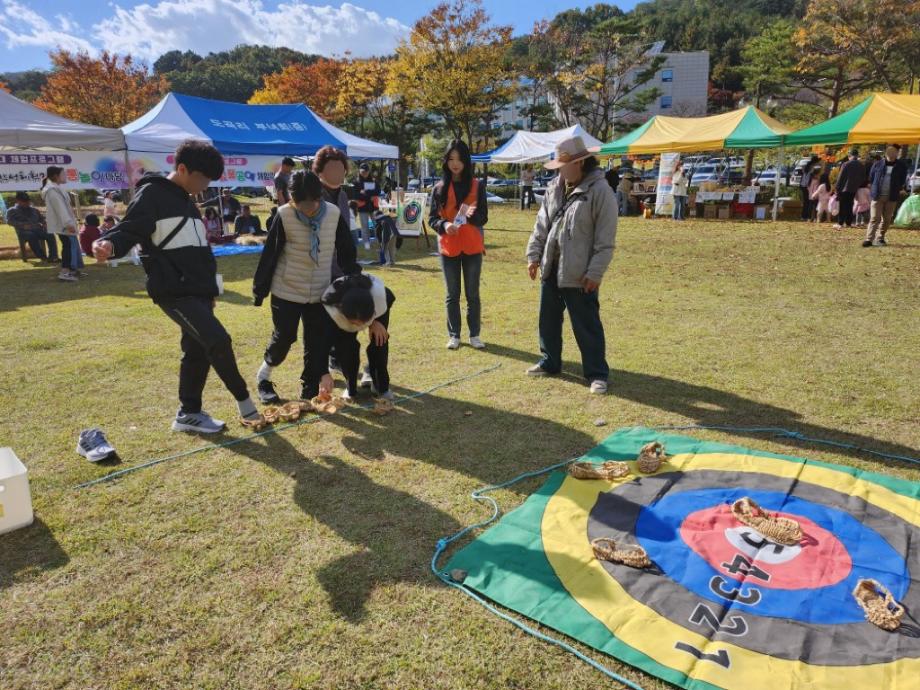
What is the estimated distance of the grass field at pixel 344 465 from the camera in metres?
2.24

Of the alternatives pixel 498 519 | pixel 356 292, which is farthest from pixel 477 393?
pixel 498 519

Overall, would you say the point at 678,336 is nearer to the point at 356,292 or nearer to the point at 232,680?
the point at 356,292

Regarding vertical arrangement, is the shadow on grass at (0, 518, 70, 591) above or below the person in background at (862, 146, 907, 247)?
below

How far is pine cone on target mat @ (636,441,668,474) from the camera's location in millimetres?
3484

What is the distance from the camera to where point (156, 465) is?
3.72 meters

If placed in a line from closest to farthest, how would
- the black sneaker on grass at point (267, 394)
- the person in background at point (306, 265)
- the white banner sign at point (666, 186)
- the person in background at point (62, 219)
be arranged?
the person in background at point (306, 265)
the black sneaker on grass at point (267, 394)
the person in background at point (62, 219)
the white banner sign at point (666, 186)

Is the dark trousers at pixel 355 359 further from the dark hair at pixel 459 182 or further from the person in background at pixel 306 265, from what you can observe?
the dark hair at pixel 459 182

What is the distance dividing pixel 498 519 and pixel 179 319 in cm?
236

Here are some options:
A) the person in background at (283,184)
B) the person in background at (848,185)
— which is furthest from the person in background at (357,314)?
the person in background at (848,185)

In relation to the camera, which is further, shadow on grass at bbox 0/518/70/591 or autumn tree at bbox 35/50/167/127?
autumn tree at bbox 35/50/167/127

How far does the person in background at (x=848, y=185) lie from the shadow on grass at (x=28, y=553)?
17910 mm

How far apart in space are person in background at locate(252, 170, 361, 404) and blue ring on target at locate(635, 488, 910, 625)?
2313 mm

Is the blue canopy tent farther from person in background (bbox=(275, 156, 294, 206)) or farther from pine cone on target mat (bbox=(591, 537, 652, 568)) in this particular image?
pine cone on target mat (bbox=(591, 537, 652, 568))

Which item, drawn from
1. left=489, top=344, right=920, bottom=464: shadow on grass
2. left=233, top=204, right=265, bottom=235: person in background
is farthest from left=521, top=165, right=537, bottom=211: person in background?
left=489, top=344, right=920, bottom=464: shadow on grass
